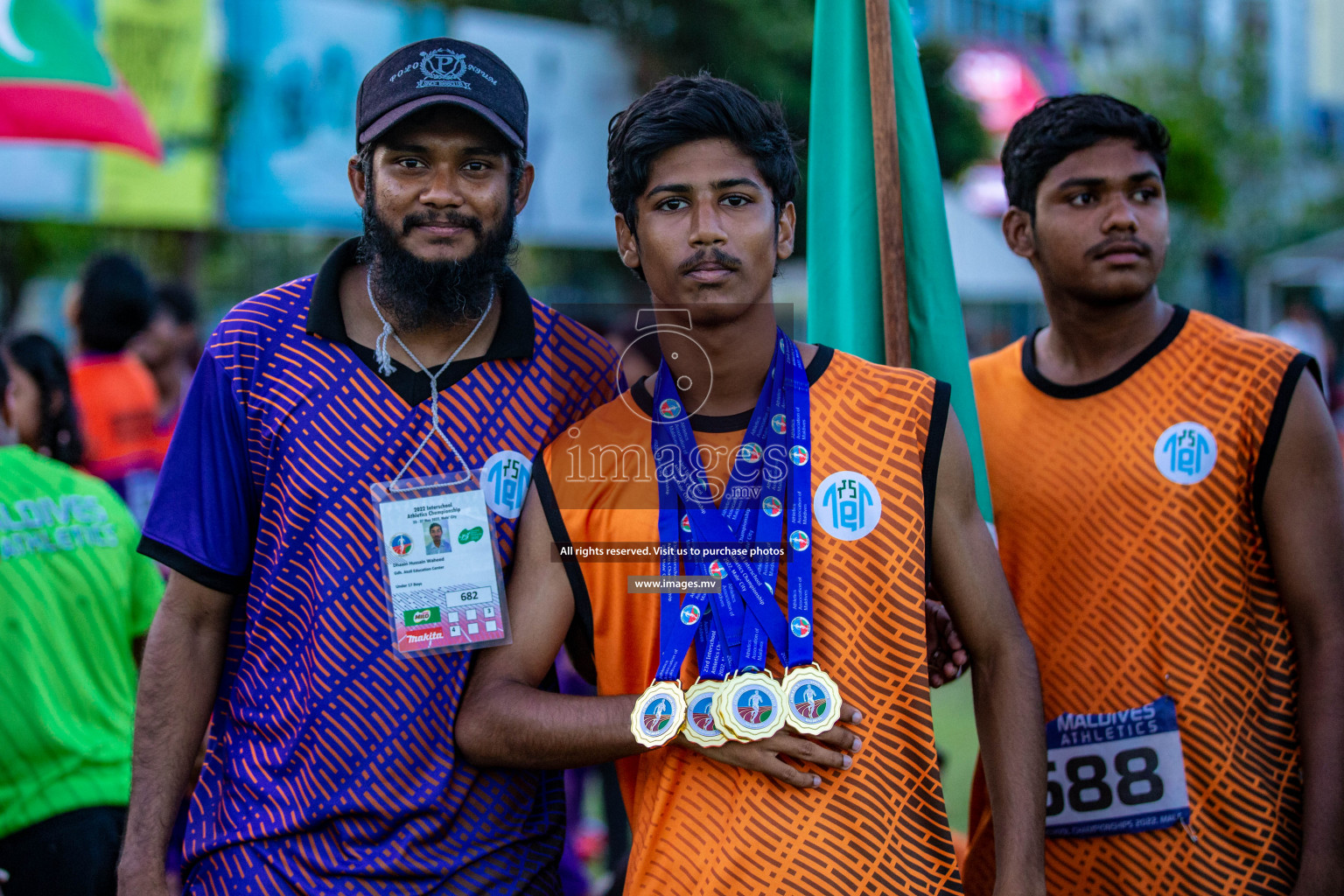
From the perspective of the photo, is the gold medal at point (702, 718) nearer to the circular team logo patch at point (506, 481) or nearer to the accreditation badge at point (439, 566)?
the accreditation badge at point (439, 566)

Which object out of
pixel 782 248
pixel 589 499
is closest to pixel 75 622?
pixel 589 499

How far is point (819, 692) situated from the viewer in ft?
6.40

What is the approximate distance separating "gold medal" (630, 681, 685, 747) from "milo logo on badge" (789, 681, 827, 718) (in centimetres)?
19

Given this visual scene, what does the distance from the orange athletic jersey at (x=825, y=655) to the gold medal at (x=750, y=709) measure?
0.11 m

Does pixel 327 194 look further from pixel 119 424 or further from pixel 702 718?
pixel 702 718

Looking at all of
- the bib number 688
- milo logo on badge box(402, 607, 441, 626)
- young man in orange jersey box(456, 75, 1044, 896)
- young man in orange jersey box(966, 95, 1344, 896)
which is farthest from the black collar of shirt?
the bib number 688

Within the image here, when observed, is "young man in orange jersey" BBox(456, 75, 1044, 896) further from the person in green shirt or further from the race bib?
the person in green shirt

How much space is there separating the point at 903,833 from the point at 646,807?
46cm

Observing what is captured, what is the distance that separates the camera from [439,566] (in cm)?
221

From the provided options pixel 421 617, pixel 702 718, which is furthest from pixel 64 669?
pixel 702 718

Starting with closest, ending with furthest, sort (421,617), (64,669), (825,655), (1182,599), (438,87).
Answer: (825,655), (421,617), (438,87), (1182,599), (64,669)

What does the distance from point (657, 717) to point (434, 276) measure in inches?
40.1

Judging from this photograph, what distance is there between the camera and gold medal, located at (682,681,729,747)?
1.94 meters

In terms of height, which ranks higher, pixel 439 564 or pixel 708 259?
pixel 708 259
